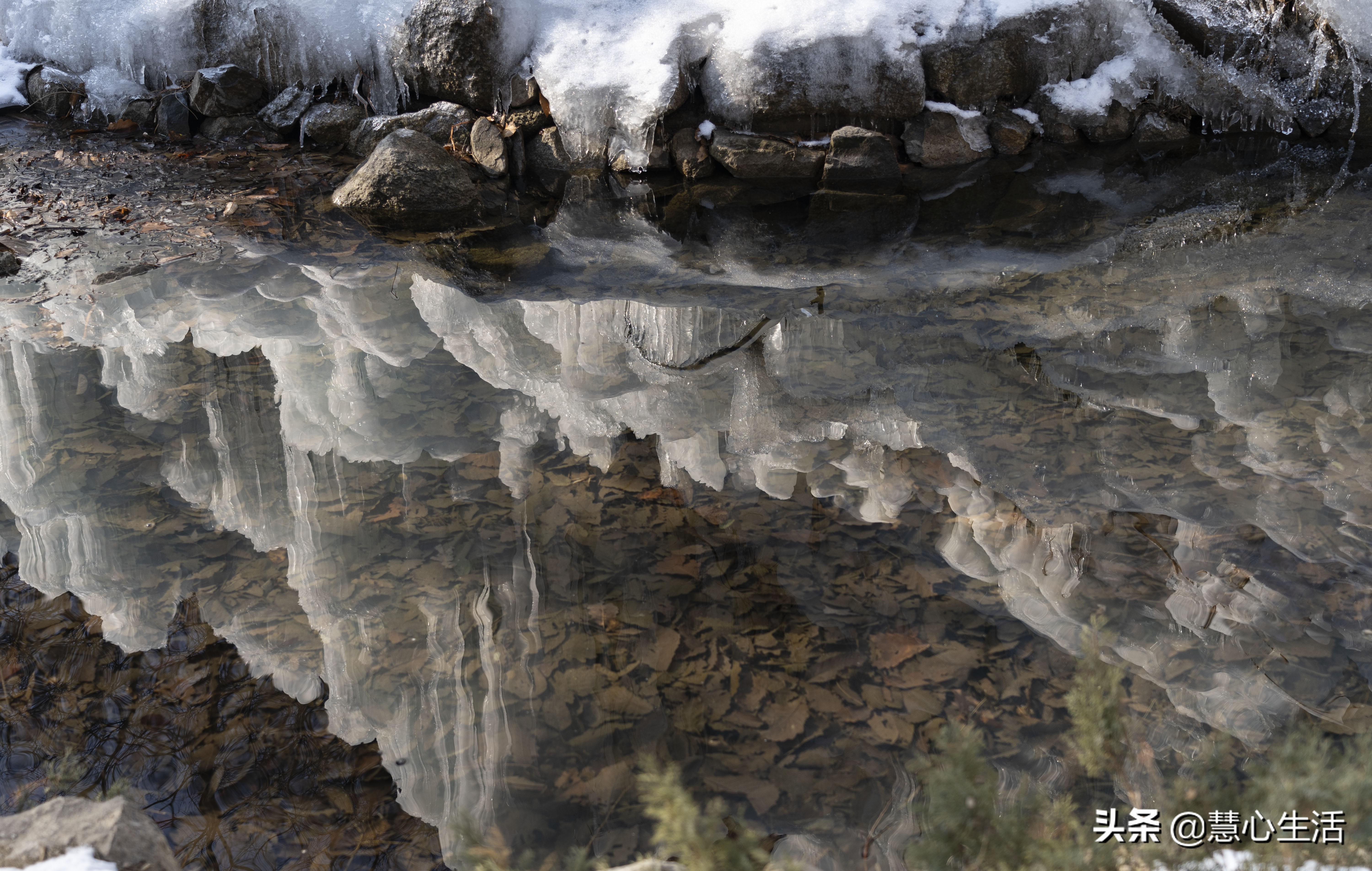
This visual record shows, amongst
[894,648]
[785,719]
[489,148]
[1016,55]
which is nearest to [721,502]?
[894,648]

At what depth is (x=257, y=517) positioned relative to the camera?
10.7ft

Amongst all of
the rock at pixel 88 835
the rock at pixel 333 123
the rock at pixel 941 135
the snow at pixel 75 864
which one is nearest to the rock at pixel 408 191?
the rock at pixel 333 123

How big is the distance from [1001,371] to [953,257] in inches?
63.6

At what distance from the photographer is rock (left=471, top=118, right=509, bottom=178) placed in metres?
7.12

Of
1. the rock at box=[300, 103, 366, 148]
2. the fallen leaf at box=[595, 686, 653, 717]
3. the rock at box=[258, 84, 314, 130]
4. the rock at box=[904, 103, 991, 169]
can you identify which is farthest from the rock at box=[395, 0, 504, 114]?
the fallen leaf at box=[595, 686, 653, 717]

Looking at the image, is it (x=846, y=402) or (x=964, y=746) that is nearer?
(x=964, y=746)

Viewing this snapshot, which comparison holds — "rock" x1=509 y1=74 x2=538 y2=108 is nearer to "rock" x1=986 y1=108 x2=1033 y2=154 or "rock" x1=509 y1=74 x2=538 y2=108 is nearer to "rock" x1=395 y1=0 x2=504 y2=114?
"rock" x1=395 y1=0 x2=504 y2=114

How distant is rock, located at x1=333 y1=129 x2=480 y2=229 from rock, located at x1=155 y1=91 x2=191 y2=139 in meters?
2.76

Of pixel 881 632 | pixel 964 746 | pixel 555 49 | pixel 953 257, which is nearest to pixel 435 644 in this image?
pixel 881 632

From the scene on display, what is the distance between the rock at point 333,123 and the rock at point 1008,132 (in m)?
5.15

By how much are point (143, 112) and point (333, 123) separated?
1990 mm

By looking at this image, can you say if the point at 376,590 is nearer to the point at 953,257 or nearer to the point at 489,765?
the point at 489,765

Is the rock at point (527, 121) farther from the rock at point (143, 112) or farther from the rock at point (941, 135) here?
the rock at point (143, 112)

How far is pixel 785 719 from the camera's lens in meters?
2.50
